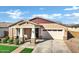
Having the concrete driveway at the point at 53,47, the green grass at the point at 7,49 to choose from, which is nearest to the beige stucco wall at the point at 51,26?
the concrete driveway at the point at 53,47

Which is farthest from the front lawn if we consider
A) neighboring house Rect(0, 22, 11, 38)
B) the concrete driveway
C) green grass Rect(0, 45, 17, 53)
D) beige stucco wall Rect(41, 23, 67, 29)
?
neighboring house Rect(0, 22, 11, 38)

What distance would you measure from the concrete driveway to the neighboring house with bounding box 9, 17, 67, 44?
11 cm

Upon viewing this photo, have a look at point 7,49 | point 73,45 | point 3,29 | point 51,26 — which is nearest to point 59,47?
point 73,45

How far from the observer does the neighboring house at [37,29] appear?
496 centimetres

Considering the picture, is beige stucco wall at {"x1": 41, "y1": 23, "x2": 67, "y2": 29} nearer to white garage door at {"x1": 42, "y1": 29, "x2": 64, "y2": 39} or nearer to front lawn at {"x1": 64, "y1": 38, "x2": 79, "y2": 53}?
white garage door at {"x1": 42, "y1": 29, "x2": 64, "y2": 39}

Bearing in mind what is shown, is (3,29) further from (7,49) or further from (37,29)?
(37,29)

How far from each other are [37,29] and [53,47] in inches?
22.6

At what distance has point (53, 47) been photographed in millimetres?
4969

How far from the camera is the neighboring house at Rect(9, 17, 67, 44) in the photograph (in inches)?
195
